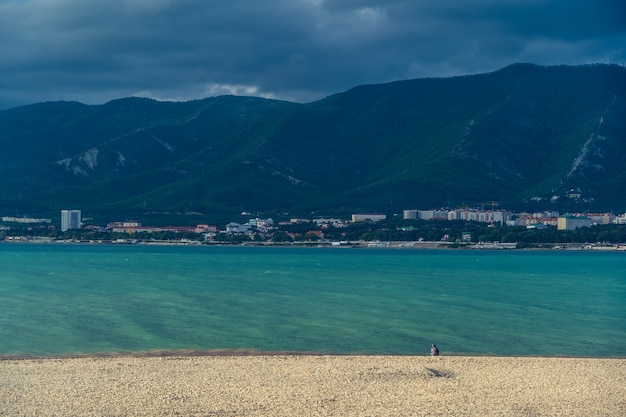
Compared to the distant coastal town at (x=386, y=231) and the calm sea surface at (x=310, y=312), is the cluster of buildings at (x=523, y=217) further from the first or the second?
the calm sea surface at (x=310, y=312)

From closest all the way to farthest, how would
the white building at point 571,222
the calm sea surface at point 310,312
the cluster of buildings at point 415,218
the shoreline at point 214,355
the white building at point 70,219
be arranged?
1. the shoreline at point 214,355
2. the calm sea surface at point 310,312
3. the white building at point 571,222
4. the cluster of buildings at point 415,218
5. the white building at point 70,219

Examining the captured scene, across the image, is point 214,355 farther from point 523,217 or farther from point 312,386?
point 523,217

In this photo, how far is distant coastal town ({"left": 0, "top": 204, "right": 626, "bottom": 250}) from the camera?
15238cm

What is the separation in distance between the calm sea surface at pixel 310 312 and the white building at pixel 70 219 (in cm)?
9397

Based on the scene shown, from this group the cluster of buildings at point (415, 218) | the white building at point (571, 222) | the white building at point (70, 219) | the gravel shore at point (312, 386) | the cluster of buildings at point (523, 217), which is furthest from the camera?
the white building at point (70, 219)

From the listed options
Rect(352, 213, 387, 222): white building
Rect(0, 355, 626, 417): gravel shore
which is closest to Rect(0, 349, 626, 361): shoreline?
Rect(0, 355, 626, 417): gravel shore

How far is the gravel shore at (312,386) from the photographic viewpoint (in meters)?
22.0

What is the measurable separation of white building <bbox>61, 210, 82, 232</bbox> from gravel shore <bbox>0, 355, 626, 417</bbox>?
490ft

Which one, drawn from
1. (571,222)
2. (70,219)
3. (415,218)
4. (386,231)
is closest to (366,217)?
(415,218)

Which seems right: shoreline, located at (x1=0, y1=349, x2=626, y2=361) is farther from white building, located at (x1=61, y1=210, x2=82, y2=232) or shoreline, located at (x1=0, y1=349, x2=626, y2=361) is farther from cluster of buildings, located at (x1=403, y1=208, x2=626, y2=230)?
white building, located at (x1=61, y1=210, x2=82, y2=232)

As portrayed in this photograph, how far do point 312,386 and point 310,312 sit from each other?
2160 centimetres

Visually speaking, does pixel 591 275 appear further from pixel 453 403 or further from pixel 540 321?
pixel 453 403

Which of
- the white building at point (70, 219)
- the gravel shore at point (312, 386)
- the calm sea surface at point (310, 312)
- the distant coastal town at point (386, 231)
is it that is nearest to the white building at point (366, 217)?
the distant coastal town at point (386, 231)

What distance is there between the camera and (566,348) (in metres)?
34.5
